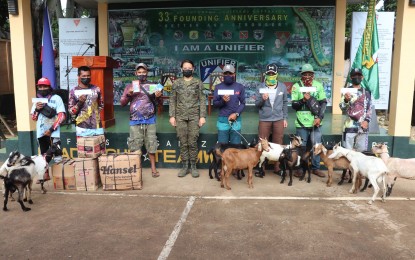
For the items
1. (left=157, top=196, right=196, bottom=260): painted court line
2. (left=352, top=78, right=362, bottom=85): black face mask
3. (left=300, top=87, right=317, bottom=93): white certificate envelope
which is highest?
(left=352, top=78, right=362, bottom=85): black face mask

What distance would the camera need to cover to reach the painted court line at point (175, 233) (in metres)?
3.64

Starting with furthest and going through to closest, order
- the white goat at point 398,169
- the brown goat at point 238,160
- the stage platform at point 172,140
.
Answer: the stage platform at point 172,140 < the brown goat at point 238,160 < the white goat at point 398,169

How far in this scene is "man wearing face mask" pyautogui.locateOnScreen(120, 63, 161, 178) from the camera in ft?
19.8

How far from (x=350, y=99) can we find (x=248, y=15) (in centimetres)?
489

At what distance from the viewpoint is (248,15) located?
32.1ft

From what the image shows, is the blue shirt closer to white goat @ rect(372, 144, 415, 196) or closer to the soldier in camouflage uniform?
the soldier in camouflage uniform

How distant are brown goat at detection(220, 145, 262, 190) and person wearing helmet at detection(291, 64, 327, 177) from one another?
0.89 m

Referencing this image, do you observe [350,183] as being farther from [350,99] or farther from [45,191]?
[45,191]

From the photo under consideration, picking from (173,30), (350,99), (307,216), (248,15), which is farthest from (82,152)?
(248,15)

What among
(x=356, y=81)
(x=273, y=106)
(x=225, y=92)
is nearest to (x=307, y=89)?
(x=273, y=106)

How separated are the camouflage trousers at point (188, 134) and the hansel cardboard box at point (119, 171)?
86cm

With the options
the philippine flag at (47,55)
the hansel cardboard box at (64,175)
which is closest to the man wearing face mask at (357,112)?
the hansel cardboard box at (64,175)

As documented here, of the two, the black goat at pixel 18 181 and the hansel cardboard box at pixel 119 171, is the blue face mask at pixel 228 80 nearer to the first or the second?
the hansel cardboard box at pixel 119 171

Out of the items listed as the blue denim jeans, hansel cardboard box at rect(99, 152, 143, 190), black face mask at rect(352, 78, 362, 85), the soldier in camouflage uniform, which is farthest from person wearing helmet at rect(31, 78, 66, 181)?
black face mask at rect(352, 78, 362, 85)
